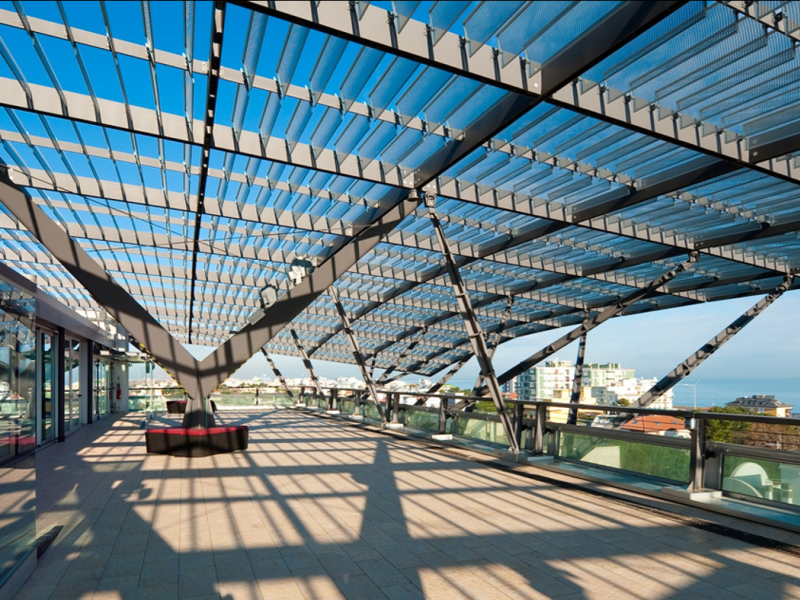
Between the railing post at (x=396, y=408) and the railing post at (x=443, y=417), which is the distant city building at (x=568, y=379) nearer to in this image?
the railing post at (x=396, y=408)

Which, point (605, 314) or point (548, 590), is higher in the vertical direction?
point (605, 314)

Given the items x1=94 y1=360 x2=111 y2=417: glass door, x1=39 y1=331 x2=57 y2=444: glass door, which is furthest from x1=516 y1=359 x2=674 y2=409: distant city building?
x1=39 y1=331 x2=57 y2=444: glass door

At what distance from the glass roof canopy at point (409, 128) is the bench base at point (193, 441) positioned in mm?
4837

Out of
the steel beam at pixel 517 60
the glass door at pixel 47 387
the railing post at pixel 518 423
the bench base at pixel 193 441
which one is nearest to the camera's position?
the steel beam at pixel 517 60

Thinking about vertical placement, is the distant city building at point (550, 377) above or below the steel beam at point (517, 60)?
below

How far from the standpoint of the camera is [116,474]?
10.6m

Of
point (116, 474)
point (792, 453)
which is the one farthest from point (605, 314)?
point (116, 474)

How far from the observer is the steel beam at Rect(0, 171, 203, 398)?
11.2m

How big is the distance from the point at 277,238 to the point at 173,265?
6287 millimetres

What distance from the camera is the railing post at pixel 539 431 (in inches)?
449

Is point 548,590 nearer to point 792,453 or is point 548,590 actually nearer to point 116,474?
point 792,453

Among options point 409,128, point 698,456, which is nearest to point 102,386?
point 409,128

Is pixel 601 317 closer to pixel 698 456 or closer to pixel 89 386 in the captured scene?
pixel 698 456

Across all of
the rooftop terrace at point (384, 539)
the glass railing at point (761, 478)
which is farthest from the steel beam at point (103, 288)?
the glass railing at point (761, 478)
